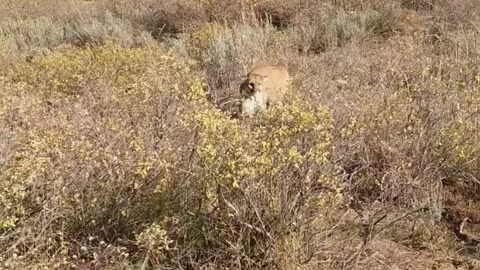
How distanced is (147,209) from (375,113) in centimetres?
202

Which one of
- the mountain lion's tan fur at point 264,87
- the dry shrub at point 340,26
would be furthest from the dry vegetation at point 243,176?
the dry shrub at point 340,26

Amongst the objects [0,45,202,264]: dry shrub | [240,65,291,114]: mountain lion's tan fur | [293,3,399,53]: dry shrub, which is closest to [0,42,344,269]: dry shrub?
[0,45,202,264]: dry shrub

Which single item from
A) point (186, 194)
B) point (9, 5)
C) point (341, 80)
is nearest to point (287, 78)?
point (341, 80)

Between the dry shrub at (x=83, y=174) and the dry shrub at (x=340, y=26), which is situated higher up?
the dry shrub at (x=83, y=174)

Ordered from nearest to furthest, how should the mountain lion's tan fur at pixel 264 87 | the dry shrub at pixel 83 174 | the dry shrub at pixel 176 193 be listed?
the dry shrub at pixel 176 193 < the dry shrub at pixel 83 174 < the mountain lion's tan fur at pixel 264 87

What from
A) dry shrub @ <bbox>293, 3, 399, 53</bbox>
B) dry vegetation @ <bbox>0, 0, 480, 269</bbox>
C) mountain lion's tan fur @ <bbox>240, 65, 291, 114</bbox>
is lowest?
dry shrub @ <bbox>293, 3, 399, 53</bbox>

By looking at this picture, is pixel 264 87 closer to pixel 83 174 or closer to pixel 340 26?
pixel 83 174

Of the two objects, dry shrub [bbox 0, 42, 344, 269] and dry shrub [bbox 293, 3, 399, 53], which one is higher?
A: dry shrub [bbox 0, 42, 344, 269]

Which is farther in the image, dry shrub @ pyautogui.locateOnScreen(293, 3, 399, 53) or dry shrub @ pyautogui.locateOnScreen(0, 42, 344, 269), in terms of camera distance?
dry shrub @ pyautogui.locateOnScreen(293, 3, 399, 53)

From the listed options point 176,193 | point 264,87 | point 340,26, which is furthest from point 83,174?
point 340,26

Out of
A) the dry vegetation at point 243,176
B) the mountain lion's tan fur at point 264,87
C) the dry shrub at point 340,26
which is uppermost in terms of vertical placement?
the dry vegetation at point 243,176

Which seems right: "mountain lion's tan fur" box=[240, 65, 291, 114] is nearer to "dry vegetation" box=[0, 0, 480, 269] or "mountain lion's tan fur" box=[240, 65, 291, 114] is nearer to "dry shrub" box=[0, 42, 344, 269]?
"dry vegetation" box=[0, 0, 480, 269]

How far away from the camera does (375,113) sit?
4.49 meters

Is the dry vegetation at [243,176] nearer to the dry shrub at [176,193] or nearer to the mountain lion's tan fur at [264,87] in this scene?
the dry shrub at [176,193]
